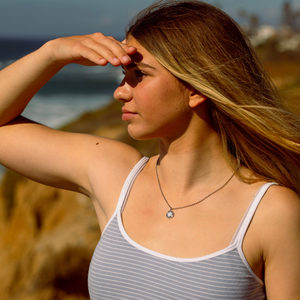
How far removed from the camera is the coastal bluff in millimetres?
4266

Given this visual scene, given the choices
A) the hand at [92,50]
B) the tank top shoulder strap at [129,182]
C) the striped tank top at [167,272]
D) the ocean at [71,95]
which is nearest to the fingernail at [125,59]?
the hand at [92,50]

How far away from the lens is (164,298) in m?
1.63

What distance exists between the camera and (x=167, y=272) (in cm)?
163

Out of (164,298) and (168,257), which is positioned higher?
(168,257)

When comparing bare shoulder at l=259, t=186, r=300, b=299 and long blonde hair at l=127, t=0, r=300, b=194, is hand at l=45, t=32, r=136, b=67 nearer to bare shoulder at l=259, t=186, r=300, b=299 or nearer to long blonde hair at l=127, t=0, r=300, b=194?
long blonde hair at l=127, t=0, r=300, b=194

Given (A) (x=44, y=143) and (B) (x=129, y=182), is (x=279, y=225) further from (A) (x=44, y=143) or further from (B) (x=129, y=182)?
(A) (x=44, y=143)

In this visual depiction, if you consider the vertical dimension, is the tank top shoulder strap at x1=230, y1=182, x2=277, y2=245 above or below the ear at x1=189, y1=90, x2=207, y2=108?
below

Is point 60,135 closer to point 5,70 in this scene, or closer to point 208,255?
point 5,70

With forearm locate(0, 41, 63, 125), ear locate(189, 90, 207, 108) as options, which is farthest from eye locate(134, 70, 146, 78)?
forearm locate(0, 41, 63, 125)

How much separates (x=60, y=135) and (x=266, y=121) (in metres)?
1.11

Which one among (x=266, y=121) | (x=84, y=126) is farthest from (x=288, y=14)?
(x=266, y=121)

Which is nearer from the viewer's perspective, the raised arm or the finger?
the finger

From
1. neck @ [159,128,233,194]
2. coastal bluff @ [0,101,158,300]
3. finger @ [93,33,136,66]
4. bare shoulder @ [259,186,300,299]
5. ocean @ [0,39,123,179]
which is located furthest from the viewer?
ocean @ [0,39,123,179]

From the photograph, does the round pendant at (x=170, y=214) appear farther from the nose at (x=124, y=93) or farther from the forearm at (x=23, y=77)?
the forearm at (x=23, y=77)
